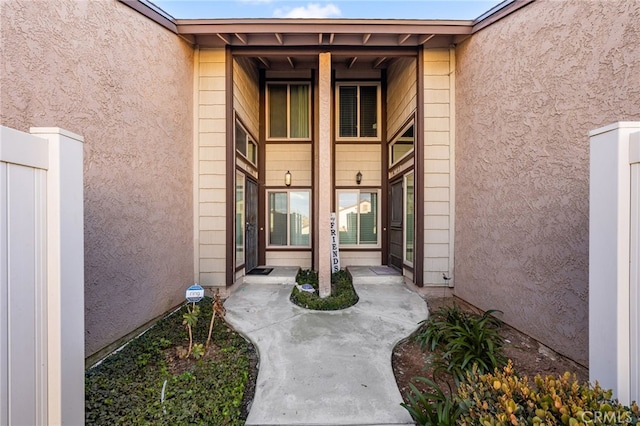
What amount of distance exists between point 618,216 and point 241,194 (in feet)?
16.8

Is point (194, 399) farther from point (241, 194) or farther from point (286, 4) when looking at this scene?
point (286, 4)

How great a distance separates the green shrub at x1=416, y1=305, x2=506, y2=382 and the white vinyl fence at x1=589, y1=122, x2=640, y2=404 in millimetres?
1044

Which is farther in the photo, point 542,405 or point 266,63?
point 266,63

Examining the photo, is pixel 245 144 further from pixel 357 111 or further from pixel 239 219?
pixel 357 111

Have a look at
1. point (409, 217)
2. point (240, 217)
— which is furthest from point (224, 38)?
point (409, 217)

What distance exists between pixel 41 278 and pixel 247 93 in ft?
17.4

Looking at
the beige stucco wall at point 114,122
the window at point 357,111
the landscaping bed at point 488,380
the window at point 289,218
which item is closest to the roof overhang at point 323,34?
the beige stucco wall at point 114,122

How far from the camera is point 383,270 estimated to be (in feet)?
19.8

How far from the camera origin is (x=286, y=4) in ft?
15.0

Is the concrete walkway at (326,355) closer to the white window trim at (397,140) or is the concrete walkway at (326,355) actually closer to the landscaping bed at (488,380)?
the landscaping bed at (488,380)

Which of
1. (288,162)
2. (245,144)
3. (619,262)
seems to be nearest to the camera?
(619,262)

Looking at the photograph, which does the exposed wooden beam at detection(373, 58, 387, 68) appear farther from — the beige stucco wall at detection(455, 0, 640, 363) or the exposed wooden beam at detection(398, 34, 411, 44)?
the beige stucco wall at detection(455, 0, 640, 363)

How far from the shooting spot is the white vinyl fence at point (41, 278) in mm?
1243

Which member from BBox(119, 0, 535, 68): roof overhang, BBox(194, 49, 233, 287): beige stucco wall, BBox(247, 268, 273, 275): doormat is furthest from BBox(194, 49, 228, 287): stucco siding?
BBox(247, 268, 273, 275): doormat
